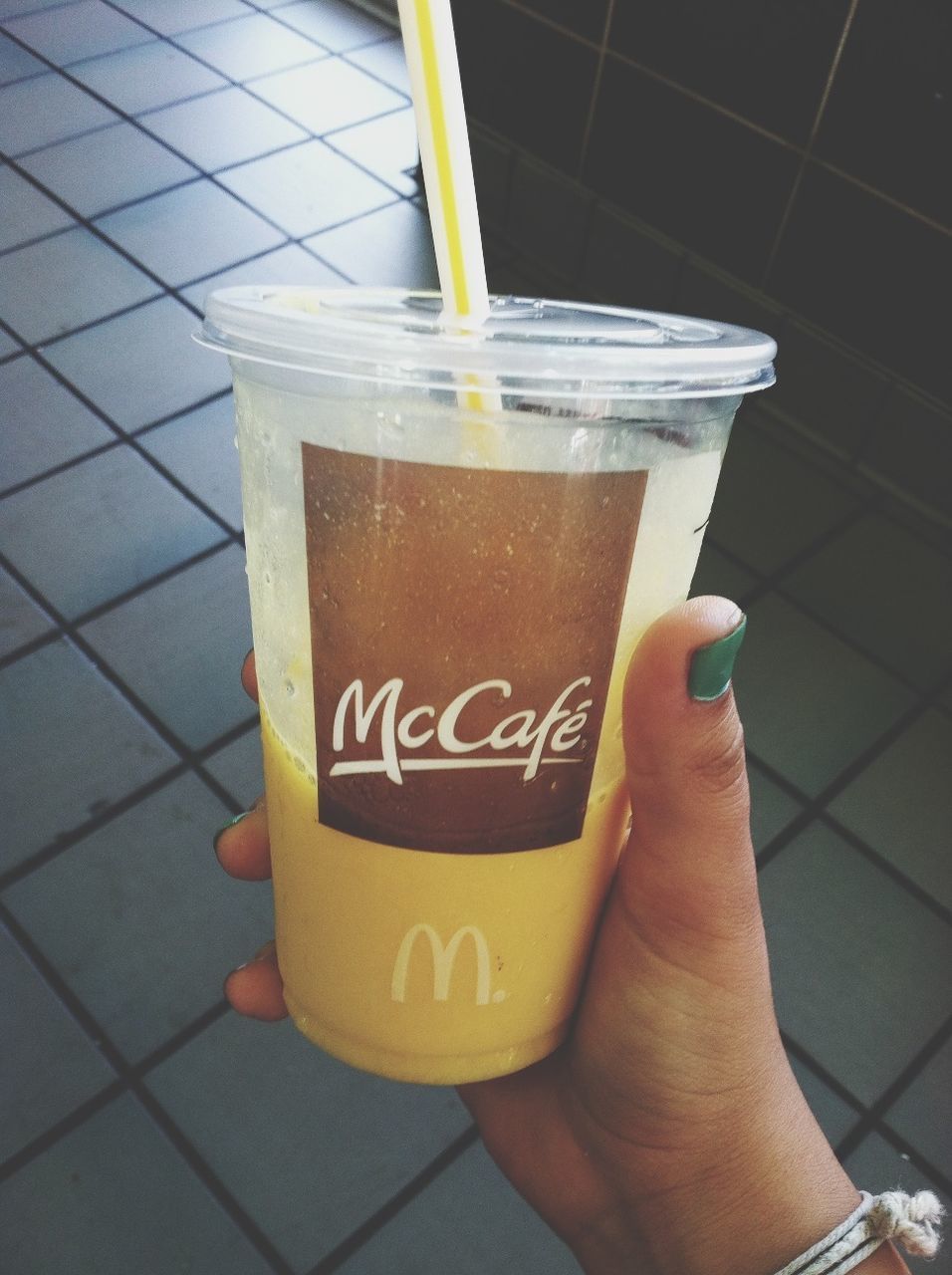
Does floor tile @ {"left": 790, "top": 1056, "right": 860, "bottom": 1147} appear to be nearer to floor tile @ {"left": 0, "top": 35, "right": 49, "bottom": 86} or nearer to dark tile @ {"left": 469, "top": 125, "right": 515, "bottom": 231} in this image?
dark tile @ {"left": 469, "top": 125, "right": 515, "bottom": 231}

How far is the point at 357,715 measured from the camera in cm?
56

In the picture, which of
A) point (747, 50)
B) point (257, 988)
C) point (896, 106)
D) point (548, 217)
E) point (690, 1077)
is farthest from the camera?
point (548, 217)

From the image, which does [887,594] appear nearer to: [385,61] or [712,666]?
[712,666]

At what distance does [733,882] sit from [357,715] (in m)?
0.34

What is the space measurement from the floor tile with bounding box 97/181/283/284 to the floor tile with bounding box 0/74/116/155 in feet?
1.22

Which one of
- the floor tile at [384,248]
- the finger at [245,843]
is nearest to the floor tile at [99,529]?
the floor tile at [384,248]

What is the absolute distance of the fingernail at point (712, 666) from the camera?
0.60 meters

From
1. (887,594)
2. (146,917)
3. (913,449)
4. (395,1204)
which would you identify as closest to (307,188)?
(913,449)

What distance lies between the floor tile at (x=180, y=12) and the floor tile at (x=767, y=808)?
102 inches

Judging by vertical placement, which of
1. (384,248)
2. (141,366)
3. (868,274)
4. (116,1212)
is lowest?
(116,1212)

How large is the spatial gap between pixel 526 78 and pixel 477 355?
1.87 meters

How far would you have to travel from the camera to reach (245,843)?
969 mm

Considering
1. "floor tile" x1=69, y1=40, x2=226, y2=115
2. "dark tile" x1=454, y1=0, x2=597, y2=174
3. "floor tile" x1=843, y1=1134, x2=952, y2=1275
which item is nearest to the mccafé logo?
"floor tile" x1=843, y1=1134, x2=952, y2=1275

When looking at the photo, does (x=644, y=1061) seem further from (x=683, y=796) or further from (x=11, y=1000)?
(x=11, y=1000)
